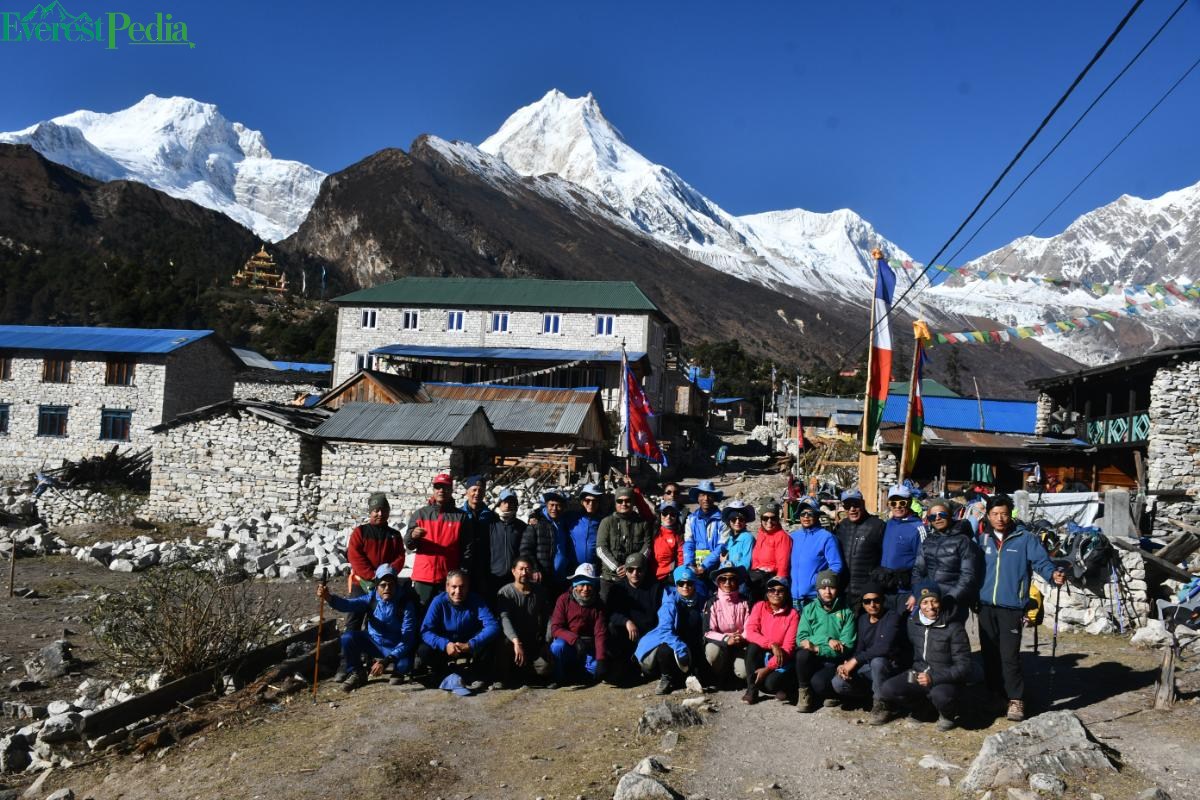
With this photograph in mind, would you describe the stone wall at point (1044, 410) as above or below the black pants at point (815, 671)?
above

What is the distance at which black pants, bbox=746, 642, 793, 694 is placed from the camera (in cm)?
744

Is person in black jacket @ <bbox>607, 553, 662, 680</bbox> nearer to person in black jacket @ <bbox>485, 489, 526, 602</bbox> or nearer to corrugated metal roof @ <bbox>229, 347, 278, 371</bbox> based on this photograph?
person in black jacket @ <bbox>485, 489, 526, 602</bbox>

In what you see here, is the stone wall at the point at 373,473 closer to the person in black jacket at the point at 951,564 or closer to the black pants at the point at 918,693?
the person in black jacket at the point at 951,564

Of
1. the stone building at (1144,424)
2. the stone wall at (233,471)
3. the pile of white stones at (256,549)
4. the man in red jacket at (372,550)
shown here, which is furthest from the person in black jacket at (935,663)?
the stone wall at (233,471)

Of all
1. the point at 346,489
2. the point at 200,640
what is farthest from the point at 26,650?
the point at 346,489

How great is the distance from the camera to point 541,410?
32469mm

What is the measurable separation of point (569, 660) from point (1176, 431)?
793 inches

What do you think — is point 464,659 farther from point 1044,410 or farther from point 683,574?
point 1044,410

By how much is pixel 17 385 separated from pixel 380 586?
33.6m

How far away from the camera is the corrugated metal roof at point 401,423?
22250 mm

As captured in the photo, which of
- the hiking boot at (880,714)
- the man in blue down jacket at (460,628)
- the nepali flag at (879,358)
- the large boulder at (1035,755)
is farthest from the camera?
the nepali flag at (879,358)

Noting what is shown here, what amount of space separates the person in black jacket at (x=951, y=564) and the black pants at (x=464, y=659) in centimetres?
376

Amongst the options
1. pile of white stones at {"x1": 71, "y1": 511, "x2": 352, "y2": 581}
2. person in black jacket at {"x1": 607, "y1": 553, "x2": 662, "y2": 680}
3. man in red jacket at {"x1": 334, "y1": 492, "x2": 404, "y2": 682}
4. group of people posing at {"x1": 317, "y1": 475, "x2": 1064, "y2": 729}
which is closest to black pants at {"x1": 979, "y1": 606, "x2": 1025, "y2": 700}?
group of people posing at {"x1": 317, "y1": 475, "x2": 1064, "y2": 729}

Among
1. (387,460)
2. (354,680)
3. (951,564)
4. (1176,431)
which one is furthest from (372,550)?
(1176,431)
